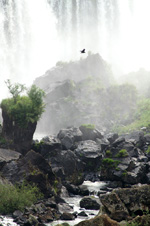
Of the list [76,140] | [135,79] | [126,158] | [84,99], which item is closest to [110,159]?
[126,158]

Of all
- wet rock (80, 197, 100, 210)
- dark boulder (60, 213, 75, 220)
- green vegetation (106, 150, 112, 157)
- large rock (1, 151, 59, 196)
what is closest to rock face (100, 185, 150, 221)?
dark boulder (60, 213, 75, 220)

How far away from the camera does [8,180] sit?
38781mm

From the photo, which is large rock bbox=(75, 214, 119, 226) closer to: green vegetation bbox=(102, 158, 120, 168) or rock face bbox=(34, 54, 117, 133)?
green vegetation bbox=(102, 158, 120, 168)

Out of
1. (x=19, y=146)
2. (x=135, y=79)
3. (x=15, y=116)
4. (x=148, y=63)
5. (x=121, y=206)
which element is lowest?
(x=121, y=206)

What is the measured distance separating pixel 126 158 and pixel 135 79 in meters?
111

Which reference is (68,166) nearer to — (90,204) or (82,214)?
(90,204)

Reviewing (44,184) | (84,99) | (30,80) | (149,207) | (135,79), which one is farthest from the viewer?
(30,80)

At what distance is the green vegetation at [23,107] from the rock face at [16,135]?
967 millimetres

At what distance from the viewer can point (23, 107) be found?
2440 inches

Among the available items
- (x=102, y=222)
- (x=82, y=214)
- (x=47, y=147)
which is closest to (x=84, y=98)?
(x=47, y=147)

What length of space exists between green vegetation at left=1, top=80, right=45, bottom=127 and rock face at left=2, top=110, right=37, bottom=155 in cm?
97

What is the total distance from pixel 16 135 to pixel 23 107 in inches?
242

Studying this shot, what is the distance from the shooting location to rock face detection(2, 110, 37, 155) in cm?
6019

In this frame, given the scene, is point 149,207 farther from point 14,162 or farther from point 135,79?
point 135,79
